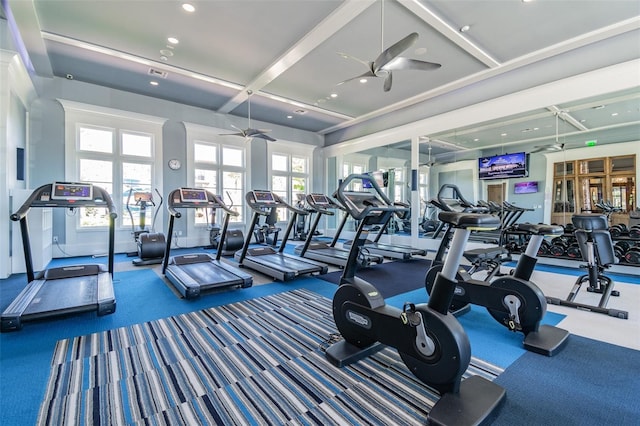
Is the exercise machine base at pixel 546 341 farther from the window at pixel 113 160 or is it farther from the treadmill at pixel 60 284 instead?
the window at pixel 113 160

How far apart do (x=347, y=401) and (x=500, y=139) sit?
22.4 ft

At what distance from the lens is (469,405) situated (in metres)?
1.58

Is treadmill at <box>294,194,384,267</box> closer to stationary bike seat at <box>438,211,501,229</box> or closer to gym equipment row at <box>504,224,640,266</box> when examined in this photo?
gym equipment row at <box>504,224,640,266</box>

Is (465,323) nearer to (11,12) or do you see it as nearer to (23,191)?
(23,191)

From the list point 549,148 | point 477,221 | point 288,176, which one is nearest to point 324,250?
point 288,176

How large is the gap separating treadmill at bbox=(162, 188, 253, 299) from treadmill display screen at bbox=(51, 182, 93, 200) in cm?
101

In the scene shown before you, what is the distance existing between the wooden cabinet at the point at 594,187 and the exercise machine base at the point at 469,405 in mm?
5791

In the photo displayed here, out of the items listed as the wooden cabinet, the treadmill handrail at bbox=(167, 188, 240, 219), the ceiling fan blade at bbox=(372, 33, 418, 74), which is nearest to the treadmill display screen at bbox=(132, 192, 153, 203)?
the treadmill handrail at bbox=(167, 188, 240, 219)

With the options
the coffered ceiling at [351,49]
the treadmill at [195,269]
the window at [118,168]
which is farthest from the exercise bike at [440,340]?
the window at [118,168]

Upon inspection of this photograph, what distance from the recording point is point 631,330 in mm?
2709

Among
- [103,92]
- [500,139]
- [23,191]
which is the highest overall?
[103,92]

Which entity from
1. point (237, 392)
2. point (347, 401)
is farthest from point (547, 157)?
point (237, 392)

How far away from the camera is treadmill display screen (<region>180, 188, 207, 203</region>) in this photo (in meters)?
4.81

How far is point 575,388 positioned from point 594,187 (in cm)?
550
